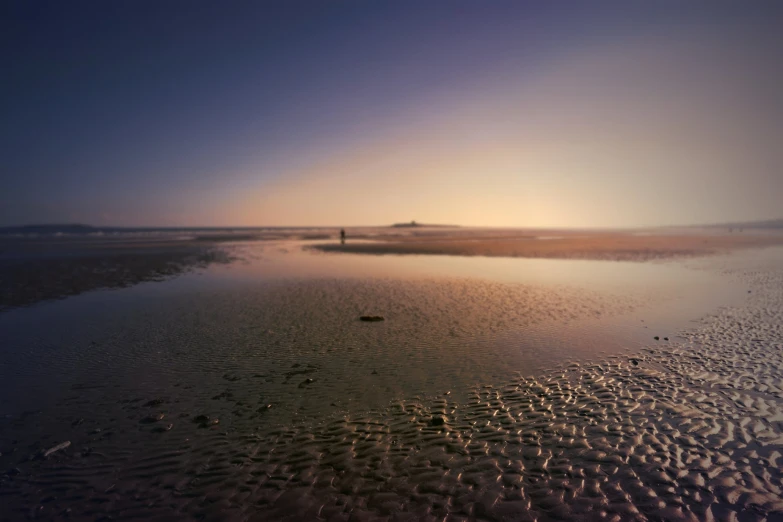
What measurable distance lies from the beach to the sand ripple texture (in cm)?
4

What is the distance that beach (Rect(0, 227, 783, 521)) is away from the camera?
5641mm

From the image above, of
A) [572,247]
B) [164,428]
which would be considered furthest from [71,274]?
[572,247]

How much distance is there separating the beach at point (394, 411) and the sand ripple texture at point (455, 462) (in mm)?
37

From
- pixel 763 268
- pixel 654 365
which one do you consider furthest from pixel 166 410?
pixel 763 268

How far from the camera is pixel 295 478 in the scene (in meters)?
6.07

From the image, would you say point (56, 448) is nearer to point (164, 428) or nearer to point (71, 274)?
point (164, 428)

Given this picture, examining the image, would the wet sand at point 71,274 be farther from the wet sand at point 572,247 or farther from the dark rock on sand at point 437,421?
the wet sand at point 572,247

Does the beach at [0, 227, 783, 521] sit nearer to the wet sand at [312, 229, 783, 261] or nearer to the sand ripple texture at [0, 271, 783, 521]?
the sand ripple texture at [0, 271, 783, 521]

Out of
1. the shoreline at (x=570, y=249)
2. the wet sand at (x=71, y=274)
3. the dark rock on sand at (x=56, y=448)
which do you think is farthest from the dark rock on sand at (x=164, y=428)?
the shoreline at (x=570, y=249)

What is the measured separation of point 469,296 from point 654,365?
10553 mm

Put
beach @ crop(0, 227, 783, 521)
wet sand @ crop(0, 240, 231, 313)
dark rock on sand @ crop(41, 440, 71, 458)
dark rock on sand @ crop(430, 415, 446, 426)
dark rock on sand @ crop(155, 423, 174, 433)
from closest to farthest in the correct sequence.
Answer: beach @ crop(0, 227, 783, 521)
dark rock on sand @ crop(41, 440, 71, 458)
dark rock on sand @ crop(155, 423, 174, 433)
dark rock on sand @ crop(430, 415, 446, 426)
wet sand @ crop(0, 240, 231, 313)

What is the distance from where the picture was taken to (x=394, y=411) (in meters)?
8.26

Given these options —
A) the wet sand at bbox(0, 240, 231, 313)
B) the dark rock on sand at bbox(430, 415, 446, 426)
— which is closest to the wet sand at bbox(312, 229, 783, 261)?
the wet sand at bbox(0, 240, 231, 313)

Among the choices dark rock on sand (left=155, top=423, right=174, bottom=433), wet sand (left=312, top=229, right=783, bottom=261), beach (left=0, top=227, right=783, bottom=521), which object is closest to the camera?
beach (left=0, top=227, right=783, bottom=521)
